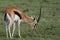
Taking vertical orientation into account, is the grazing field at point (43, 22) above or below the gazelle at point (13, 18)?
below

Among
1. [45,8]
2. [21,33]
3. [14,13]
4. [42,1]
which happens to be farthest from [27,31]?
[42,1]

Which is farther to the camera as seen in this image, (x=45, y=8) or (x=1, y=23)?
(x=45, y=8)

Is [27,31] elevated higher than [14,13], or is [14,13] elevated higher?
[14,13]

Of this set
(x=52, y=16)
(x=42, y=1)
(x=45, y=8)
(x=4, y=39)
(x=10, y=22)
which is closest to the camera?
(x=4, y=39)

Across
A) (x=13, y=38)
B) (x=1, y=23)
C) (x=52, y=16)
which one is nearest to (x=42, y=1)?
Result: (x=52, y=16)

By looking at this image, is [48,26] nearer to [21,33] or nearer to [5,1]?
[21,33]

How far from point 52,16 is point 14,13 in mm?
3916

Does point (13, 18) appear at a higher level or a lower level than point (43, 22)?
higher

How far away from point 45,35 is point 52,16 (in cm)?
369

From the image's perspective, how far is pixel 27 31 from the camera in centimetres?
1076

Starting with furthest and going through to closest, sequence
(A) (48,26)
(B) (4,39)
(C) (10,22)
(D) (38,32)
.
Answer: (A) (48,26) < (D) (38,32) < (C) (10,22) < (B) (4,39)

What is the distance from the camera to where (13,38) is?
9.59m

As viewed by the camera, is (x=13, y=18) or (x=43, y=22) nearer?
(x=13, y=18)

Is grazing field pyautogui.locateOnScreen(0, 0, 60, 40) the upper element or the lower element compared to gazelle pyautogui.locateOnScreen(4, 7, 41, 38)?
lower
